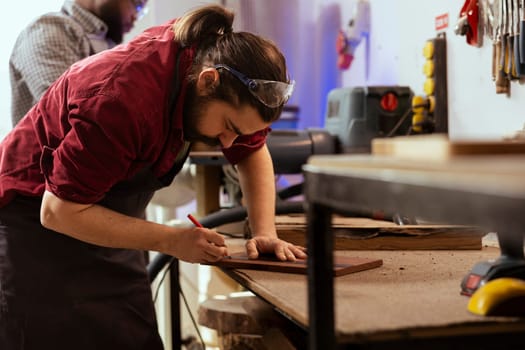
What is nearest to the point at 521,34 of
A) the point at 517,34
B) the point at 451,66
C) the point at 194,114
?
the point at 517,34

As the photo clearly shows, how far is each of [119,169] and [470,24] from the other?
1.21 meters

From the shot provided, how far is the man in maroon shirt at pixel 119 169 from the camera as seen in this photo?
1142mm

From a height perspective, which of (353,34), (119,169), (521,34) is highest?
(353,34)

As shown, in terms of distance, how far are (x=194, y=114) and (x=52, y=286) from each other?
47 cm

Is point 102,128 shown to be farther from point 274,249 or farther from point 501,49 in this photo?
point 501,49

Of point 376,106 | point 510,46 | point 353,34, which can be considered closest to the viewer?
point 510,46

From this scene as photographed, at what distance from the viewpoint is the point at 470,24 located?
1.91 meters

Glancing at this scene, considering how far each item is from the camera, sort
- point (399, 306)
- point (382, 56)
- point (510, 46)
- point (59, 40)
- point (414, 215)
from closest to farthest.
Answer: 1. point (414, 215)
2. point (399, 306)
3. point (510, 46)
4. point (59, 40)
5. point (382, 56)

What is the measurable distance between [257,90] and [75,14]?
1.22 metres

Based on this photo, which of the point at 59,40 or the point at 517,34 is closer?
the point at 517,34

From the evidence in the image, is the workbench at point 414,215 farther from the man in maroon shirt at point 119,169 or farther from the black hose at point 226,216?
the black hose at point 226,216

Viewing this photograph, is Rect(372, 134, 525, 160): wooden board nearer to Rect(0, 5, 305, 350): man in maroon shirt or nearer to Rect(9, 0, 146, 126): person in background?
Rect(0, 5, 305, 350): man in maroon shirt

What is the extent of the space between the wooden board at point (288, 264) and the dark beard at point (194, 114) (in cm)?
25

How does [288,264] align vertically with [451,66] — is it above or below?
below
